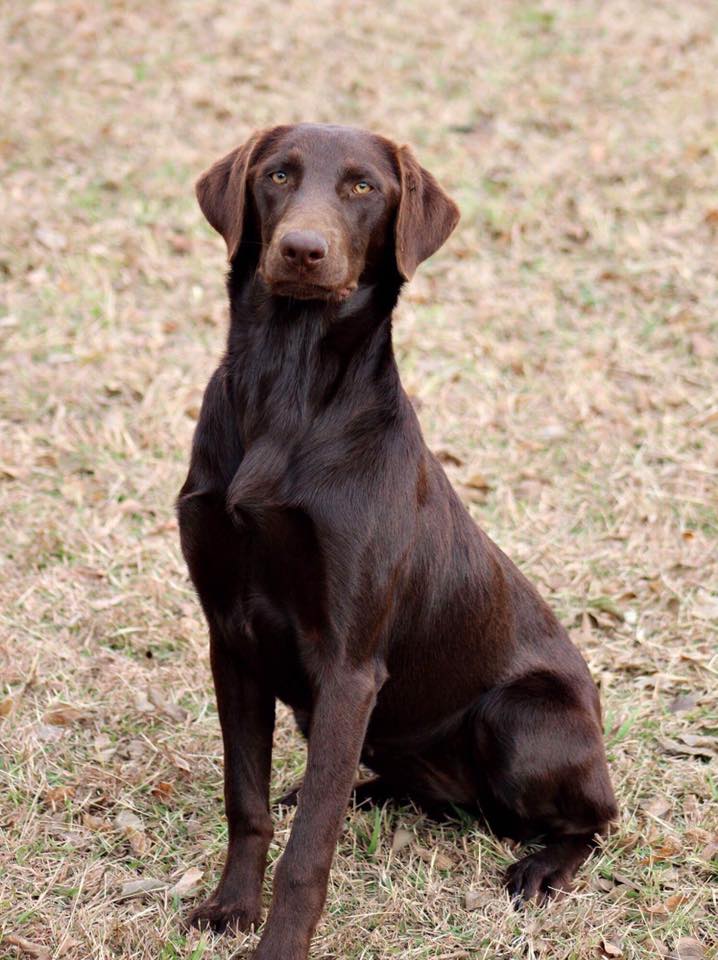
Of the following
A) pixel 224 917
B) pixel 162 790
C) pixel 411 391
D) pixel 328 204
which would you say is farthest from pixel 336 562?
pixel 411 391

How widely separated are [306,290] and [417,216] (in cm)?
47

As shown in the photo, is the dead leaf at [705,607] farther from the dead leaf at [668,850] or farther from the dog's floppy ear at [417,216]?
the dog's floppy ear at [417,216]

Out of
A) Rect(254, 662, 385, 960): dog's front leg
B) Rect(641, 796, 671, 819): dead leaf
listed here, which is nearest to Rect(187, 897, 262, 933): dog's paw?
Rect(254, 662, 385, 960): dog's front leg

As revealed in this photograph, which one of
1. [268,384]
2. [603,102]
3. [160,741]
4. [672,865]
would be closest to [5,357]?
[160,741]

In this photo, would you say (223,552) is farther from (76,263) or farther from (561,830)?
(76,263)

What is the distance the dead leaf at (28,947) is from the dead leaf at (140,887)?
0.32 m

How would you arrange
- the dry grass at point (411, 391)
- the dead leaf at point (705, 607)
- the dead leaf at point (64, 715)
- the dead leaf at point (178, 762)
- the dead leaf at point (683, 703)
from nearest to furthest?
the dry grass at point (411, 391)
the dead leaf at point (178, 762)
the dead leaf at point (64, 715)
the dead leaf at point (683, 703)
the dead leaf at point (705, 607)

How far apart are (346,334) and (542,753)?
1.38 m

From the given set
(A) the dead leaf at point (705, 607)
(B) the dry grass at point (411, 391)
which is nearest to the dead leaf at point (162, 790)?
(B) the dry grass at point (411, 391)

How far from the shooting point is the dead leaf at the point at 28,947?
3.08 metres

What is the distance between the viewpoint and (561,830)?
3.70 metres

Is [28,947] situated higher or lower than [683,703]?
lower

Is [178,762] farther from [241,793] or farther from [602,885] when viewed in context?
[602,885]

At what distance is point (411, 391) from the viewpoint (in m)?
6.57
